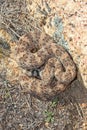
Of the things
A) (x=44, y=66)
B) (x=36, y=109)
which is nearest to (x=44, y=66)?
(x=44, y=66)

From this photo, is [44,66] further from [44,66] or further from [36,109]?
[36,109]

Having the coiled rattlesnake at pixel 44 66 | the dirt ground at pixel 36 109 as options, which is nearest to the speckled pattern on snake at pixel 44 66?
the coiled rattlesnake at pixel 44 66

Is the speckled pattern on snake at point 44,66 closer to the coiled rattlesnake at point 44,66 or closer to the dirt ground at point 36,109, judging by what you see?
the coiled rattlesnake at point 44,66

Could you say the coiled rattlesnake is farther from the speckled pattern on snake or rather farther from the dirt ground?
the dirt ground

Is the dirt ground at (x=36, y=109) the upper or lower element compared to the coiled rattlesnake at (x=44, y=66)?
lower

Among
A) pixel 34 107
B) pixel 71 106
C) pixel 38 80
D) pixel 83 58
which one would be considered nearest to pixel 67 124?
pixel 71 106

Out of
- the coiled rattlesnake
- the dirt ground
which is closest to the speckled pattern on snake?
the coiled rattlesnake
